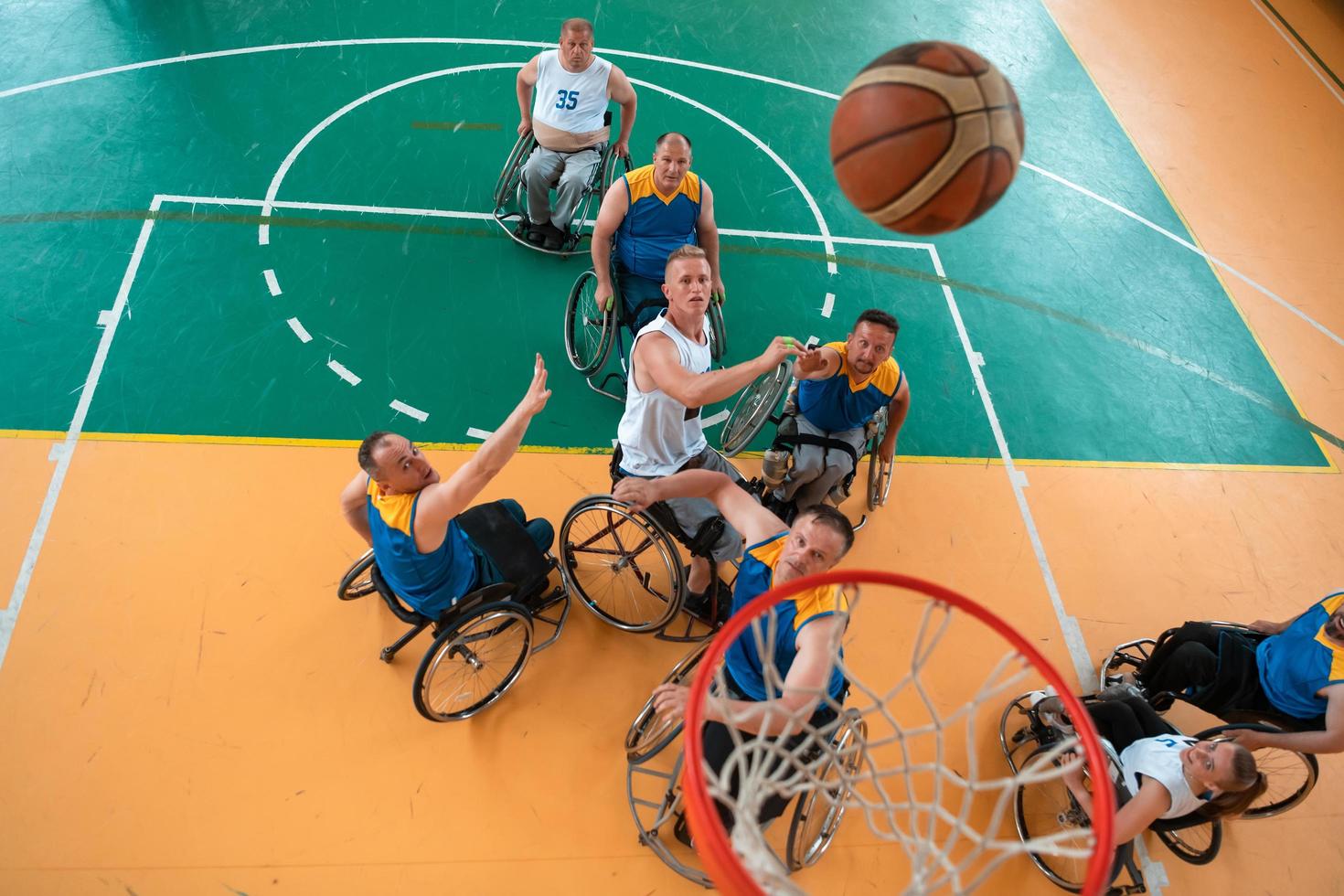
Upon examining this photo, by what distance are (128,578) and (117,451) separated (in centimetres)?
90

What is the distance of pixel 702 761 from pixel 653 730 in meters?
1.78

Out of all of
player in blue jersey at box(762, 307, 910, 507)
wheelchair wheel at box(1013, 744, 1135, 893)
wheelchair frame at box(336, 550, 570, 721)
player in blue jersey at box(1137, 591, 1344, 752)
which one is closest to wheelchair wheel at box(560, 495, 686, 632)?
wheelchair frame at box(336, 550, 570, 721)

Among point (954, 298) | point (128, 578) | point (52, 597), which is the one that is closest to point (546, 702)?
point (128, 578)

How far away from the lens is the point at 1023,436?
Answer: 586cm

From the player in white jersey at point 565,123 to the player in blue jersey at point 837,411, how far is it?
2.41 m

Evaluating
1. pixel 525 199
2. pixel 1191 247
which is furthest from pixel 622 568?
pixel 1191 247

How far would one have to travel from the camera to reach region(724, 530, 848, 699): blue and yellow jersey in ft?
11.2

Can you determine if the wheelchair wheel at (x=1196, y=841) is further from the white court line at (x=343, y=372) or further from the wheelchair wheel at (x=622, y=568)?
the white court line at (x=343, y=372)

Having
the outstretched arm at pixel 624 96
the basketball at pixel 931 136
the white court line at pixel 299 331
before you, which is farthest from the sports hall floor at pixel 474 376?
the basketball at pixel 931 136

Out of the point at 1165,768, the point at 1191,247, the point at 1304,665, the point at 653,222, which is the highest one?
the point at 1191,247

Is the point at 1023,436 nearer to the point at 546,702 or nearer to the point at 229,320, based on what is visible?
the point at 546,702

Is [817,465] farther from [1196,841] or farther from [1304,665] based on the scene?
[1196,841]

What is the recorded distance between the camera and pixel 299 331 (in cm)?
564

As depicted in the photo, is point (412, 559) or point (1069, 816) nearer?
point (412, 559)
